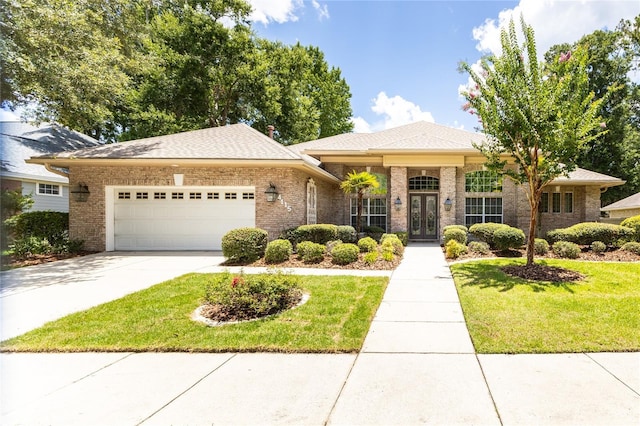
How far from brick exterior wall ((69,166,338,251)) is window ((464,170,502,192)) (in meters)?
8.49

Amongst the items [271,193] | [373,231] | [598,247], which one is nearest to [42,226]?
[271,193]

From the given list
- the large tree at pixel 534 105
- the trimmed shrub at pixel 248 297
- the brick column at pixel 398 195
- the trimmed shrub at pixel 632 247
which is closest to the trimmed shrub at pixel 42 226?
the trimmed shrub at pixel 248 297

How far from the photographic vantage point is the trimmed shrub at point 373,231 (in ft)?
49.8

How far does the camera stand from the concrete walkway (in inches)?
110

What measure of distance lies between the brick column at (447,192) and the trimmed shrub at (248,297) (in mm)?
11159

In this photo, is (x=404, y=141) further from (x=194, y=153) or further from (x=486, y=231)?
(x=194, y=153)

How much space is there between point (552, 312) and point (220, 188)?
10.6 meters

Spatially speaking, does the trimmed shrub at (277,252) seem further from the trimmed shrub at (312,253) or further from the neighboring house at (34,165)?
the neighboring house at (34,165)

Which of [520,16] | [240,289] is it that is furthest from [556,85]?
[240,289]

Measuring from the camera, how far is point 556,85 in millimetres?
8016

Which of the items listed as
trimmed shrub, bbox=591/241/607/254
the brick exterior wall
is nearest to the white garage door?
the brick exterior wall

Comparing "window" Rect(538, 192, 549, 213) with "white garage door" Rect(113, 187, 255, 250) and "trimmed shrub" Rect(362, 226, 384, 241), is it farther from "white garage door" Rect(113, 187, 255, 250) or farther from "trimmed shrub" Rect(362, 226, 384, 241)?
"white garage door" Rect(113, 187, 255, 250)
